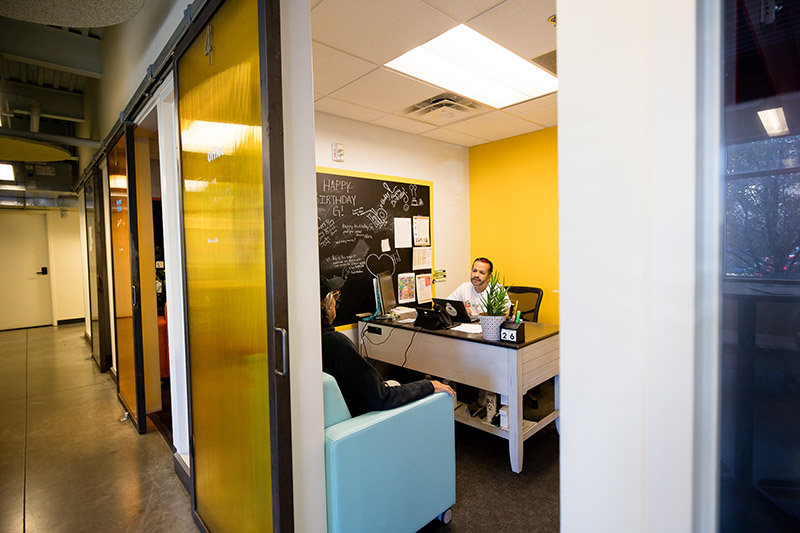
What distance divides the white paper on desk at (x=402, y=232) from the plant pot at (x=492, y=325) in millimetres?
1870

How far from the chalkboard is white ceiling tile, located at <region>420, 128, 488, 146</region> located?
676mm

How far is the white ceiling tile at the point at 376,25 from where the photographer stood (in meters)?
2.22

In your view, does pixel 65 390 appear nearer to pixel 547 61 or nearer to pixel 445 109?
pixel 445 109

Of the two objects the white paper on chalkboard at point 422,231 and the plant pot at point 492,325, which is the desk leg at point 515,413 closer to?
the plant pot at point 492,325

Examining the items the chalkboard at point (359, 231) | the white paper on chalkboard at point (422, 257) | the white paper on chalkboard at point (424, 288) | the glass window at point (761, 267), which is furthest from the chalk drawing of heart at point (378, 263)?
the glass window at point (761, 267)

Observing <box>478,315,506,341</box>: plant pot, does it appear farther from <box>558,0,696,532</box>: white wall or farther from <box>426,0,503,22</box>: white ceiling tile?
<box>558,0,696,532</box>: white wall

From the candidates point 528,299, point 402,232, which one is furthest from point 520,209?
point 402,232

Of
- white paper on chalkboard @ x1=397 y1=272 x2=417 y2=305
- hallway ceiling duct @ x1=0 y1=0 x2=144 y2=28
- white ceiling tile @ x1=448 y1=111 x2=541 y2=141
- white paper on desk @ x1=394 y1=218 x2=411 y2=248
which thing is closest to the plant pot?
white paper on chalkboard @ x1=397 y1=272 x2=417 y2=305

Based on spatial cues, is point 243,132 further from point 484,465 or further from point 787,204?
point 484,465

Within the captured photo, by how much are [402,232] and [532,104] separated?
1.85 metres

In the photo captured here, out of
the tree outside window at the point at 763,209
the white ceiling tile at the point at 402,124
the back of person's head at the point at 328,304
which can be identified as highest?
the white ceiling tile at the point at 402,124

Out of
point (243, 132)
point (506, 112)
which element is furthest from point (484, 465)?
point (506, 112)

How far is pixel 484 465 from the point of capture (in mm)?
2730

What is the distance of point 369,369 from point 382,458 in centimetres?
41
